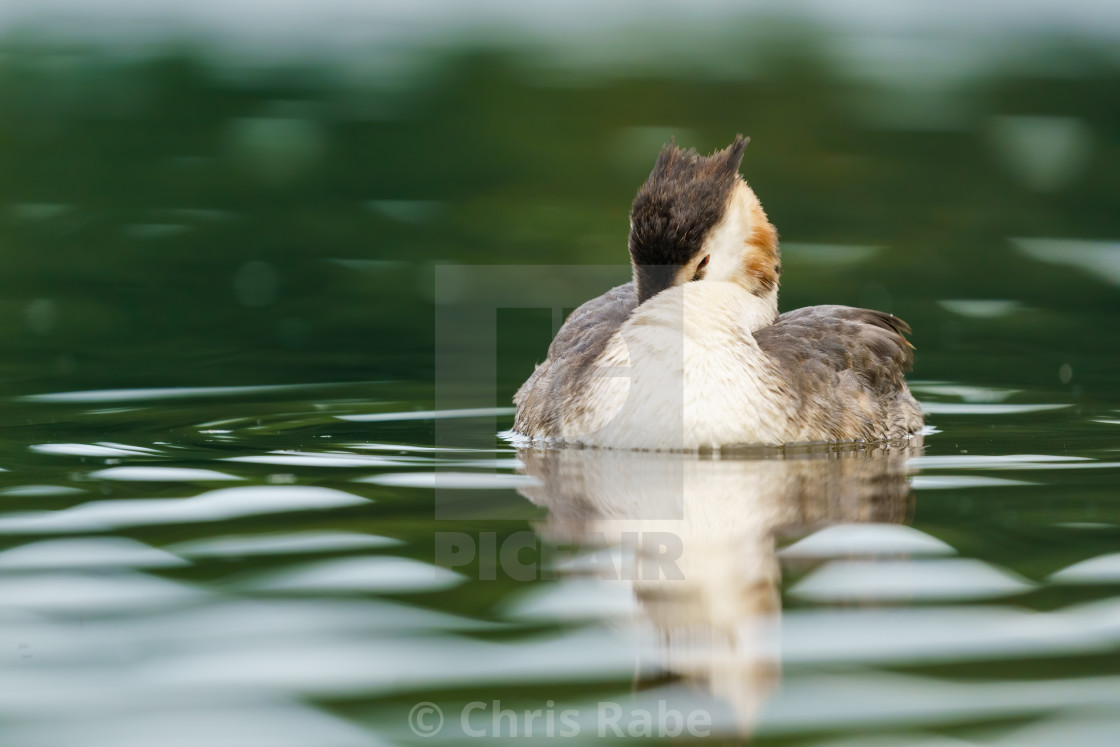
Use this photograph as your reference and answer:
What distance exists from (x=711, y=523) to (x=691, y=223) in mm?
2767

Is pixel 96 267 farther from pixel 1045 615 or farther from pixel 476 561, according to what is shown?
pixel 1045 615

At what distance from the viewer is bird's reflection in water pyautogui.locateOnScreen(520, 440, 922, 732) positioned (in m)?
4.73

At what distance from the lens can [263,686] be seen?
14.6 feet

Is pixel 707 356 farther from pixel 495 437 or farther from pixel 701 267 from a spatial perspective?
pixel 495 437

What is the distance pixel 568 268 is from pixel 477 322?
138 cm

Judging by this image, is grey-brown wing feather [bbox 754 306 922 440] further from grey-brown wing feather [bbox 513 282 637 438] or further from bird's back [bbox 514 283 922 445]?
grey-brown wing feather [bbox 513 282 637 438]

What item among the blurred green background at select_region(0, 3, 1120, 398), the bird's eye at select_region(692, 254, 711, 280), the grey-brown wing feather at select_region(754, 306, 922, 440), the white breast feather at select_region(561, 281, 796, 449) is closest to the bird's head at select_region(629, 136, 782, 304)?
the bird's eye at select_region(692, 254, 711, 280)

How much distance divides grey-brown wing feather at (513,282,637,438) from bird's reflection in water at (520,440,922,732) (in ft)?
1.34

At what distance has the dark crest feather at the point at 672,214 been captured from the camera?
8.65 meters

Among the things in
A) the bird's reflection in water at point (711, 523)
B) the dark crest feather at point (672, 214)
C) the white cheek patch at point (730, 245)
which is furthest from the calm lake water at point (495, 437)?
the white cheek patch at point (730, 245)

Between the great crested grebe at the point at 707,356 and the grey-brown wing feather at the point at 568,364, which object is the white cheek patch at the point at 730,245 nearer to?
the great crested grebe at the point at 707,356

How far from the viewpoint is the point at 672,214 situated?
862cm

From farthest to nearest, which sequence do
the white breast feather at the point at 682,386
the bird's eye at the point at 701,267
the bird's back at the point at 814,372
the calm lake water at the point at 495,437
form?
the bird's eye at the point at 701,267 → the bird's back at the point at 814,372 → the white breast feather at the point at 682,386 → the calm lake water at the point at 495,437

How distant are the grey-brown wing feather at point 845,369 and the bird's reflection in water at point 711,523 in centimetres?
29
